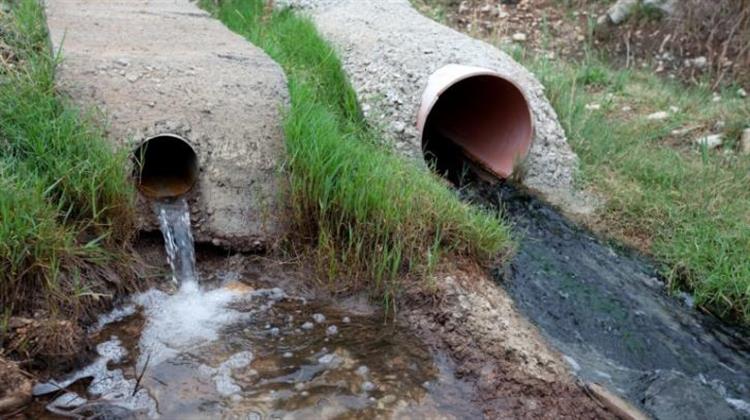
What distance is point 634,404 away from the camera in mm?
3090

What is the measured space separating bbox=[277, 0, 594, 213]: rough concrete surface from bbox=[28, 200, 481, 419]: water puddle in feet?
6.00

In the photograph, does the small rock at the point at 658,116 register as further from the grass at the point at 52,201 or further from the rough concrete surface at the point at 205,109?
the grass at the point at 52,201

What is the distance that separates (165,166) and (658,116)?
13.5ft

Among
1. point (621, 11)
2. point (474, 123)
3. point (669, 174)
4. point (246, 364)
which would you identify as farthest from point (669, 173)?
point (621, 11)

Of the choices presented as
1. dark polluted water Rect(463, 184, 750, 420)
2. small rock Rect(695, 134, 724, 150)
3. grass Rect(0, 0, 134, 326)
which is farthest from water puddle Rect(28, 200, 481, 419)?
small rock Rect(695, 134, 724, 150)

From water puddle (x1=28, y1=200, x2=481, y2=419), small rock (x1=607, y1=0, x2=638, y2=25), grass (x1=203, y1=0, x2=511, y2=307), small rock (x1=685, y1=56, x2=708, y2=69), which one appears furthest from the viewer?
small rock (x1=607, y1=0, x2=638, y2=25)

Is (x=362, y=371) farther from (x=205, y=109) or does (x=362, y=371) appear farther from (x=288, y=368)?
(x=205, y=109)

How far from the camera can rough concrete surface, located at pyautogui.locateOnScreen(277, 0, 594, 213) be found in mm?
5137

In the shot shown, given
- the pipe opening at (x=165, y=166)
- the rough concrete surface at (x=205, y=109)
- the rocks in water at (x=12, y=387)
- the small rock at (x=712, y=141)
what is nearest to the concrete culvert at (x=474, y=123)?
the rough concrete surface at (x=205, y=109)

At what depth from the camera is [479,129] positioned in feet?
19.1

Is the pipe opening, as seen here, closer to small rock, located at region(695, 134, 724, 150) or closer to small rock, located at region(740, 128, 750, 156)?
small rock, located at region(695, 134, 724, 150)

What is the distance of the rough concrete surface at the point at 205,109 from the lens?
3.90 m

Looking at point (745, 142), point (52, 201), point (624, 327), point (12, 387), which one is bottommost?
point (624, 327)

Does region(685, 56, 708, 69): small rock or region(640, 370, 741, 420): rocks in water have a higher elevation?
region(685, 56, 708, 69): small rock
